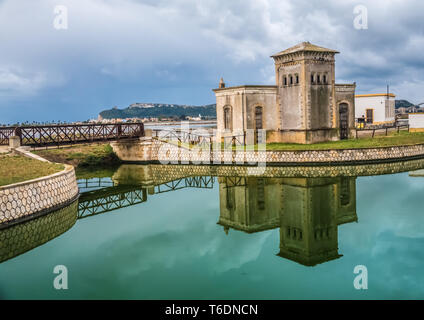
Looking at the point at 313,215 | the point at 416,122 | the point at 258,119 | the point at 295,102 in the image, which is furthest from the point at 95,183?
the point at 416,122

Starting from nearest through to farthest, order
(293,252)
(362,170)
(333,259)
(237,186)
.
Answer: (333,259)
(293,252)
(237,186)
(362,170)

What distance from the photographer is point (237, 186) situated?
23.8 metres

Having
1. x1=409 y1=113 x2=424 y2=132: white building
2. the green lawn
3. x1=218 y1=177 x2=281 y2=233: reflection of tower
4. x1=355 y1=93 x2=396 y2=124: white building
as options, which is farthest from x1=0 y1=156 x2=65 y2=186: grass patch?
x1=355 y1=93 x2=396 y2=124: white building

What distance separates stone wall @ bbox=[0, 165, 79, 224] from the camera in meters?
14.2

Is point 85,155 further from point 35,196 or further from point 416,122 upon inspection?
point 416,122

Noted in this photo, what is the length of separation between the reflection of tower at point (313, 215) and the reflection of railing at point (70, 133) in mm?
15339

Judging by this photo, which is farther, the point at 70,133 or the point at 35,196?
the point at 70,133

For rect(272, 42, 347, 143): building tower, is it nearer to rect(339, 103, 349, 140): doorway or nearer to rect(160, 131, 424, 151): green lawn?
rect(339, 103, 349, 140): doorway

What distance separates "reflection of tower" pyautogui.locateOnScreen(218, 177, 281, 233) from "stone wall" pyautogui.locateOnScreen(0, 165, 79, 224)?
7.06 m

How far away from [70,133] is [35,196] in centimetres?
1679

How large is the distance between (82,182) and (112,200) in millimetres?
6335

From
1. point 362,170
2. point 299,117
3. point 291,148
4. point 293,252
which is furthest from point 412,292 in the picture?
point 299,117

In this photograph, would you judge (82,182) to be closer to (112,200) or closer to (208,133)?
(112,200)

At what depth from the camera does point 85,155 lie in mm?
34656
